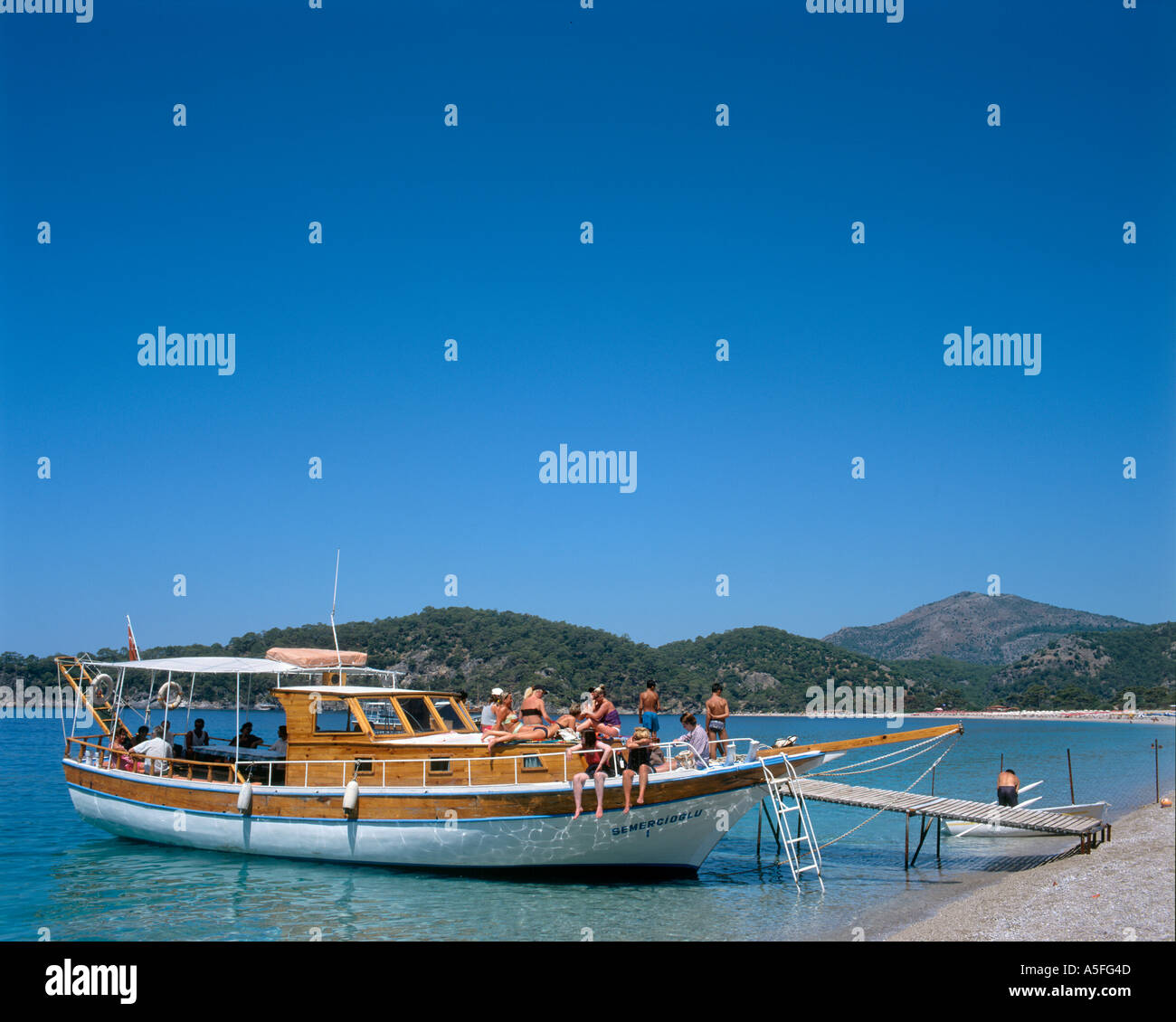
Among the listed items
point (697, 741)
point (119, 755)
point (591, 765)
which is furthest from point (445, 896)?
point (119, 755)

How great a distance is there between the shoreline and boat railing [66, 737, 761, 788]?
4472 mm

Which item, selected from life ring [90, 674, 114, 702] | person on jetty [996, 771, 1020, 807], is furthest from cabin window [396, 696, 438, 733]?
person on jetty [996, 771, 1020, 807]

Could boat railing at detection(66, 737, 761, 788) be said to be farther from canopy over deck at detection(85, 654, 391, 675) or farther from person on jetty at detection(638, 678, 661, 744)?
canopy over deck at detection(85, 654, 391, 675)

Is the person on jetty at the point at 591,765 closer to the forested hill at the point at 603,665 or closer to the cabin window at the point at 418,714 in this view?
the cabin window at the point at 418,714

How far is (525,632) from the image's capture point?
156375mm

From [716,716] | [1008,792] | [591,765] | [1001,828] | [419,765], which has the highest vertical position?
[716,716]

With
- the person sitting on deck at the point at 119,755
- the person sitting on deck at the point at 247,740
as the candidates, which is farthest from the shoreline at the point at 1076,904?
the person sitting on deck at the point at 119,755

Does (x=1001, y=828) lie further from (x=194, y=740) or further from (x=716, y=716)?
(x=194, y=740)

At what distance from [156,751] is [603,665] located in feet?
452

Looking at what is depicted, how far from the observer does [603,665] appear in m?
157

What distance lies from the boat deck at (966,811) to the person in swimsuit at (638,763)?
12.0 feet

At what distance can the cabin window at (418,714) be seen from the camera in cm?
1909
